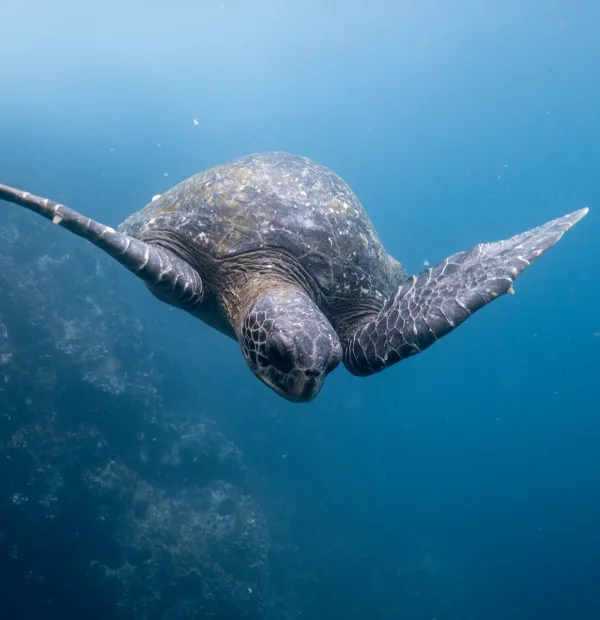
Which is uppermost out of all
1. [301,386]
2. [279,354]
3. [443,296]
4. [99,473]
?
[443,296]

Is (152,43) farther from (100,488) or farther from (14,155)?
(100,488)

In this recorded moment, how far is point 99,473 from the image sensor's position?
13.7 m

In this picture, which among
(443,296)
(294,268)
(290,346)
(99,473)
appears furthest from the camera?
(99,473)

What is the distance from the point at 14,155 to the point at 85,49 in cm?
3056

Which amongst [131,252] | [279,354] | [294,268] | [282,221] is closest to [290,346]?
[279,354]

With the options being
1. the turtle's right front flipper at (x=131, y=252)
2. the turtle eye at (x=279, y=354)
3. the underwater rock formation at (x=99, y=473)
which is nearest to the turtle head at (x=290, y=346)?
the turtle eye at (x=279, y=354)

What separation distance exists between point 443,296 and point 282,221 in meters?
2.04

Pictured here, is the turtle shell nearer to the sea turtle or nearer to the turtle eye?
the sea turtle

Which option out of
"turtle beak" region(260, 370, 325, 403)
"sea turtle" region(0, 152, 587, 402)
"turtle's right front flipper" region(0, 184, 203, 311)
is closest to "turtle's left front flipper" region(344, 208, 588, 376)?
"sea turtle" region(0, 152, 587, 402)

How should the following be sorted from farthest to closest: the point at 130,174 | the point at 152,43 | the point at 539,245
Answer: the point at 152,43
the point at 130,174
the point at 539,245

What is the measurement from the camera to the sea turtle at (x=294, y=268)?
3922mm

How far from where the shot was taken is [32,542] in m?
12.1

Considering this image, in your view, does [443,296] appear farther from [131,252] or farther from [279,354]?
[131,252]

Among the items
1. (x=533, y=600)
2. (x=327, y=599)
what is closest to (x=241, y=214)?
(x=327, y=599)
